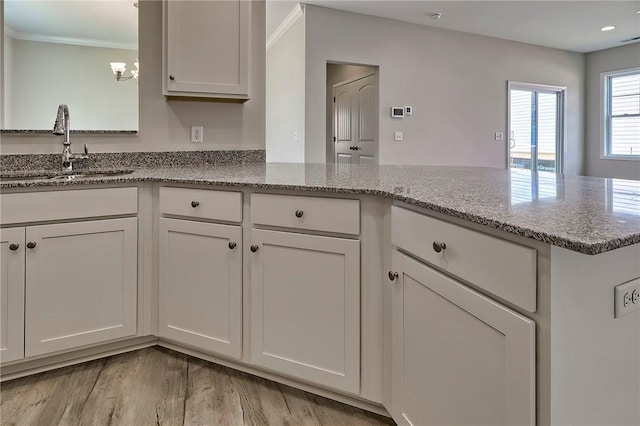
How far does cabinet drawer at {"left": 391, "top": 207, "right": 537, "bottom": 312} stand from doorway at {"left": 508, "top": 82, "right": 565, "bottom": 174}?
581cm

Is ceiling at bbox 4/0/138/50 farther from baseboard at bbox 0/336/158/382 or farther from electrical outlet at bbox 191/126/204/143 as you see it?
baseboard at bbox 0/336/158/382

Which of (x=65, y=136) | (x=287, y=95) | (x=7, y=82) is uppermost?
(x=287, y=95)

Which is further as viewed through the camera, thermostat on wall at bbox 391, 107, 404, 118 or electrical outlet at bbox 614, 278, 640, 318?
thermostat on wall at bbox 391, 107, 404, 118

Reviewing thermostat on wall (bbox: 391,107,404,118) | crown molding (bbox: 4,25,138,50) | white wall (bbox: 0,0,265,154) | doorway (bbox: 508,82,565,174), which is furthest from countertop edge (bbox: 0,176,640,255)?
doorway (bbox: 508,82,565,174)

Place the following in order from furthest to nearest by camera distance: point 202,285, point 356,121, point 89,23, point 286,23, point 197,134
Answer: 1. point 356,121
2. point 286,23
3. point 197,134
4. point 89,23
5. point 202,285

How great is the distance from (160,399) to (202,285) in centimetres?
46

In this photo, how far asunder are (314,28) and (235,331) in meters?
4.05

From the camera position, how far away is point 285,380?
177 cm

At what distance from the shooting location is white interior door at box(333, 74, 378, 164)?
217 inches

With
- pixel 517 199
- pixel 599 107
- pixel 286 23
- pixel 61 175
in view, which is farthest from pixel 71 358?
pixel 599 107

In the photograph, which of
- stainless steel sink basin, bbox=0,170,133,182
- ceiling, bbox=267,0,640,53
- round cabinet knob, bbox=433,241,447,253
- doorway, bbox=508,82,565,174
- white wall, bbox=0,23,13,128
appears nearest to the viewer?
round cabinet knob, bbox=433,241,447,253

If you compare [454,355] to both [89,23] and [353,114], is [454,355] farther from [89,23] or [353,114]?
[353,114]

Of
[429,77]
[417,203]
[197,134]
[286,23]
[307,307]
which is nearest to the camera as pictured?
[417,203]

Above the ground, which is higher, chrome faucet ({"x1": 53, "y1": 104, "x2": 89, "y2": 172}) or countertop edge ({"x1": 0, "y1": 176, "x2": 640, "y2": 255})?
chrome faucet ({"x1": 53, "y1": 104, "x2": 89, "y2": 172})
